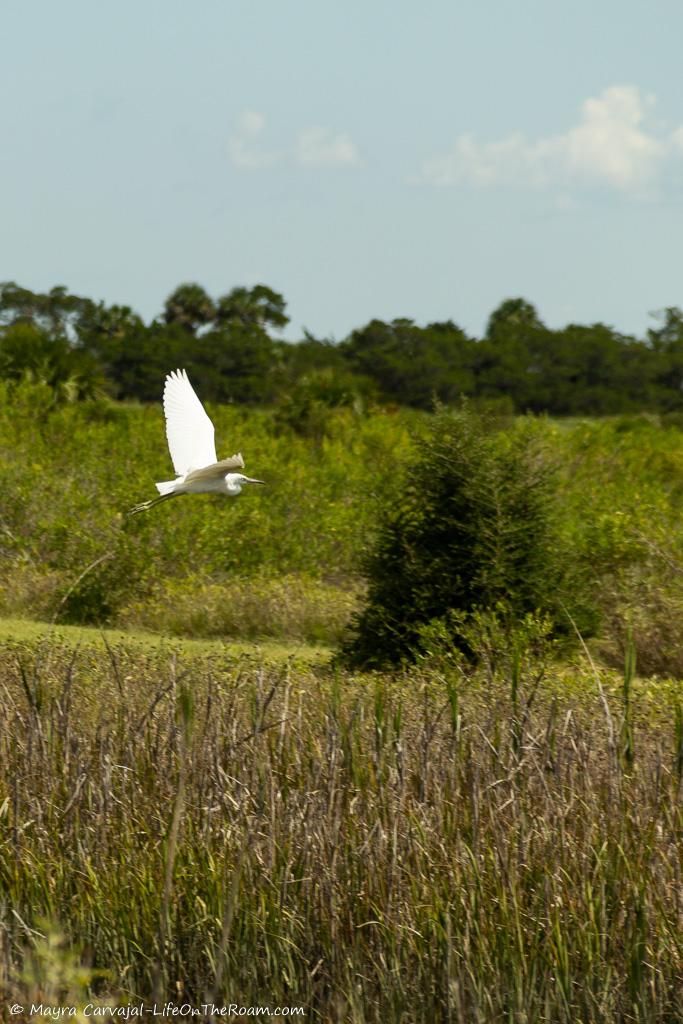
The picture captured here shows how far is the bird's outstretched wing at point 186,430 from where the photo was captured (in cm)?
1020

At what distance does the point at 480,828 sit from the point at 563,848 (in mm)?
340

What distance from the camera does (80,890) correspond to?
580 centimetres

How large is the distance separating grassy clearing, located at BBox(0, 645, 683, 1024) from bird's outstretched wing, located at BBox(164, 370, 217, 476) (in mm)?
3728

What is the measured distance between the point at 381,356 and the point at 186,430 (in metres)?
31.5

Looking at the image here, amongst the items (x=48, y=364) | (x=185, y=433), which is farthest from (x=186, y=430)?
(x=48, y=364)

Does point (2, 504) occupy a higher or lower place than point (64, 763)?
higher

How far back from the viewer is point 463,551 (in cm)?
1157

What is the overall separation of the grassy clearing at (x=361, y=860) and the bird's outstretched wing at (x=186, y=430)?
373 centimetres

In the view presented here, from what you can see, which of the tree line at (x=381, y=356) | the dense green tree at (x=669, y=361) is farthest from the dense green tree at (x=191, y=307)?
the dense green tree at (x=669, y=361)

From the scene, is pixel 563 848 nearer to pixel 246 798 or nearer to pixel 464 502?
pixel 246 798

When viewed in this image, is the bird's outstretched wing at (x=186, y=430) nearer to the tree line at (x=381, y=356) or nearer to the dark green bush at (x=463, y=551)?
the dark green bush at (x=463, y=551)

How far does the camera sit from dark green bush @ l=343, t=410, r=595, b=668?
1140 centimetres

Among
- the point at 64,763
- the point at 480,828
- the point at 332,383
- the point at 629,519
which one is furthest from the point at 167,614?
the point at 332,383

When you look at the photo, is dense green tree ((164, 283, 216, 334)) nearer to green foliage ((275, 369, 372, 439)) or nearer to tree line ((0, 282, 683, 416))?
tree line ((0, 282, 683, 416))
